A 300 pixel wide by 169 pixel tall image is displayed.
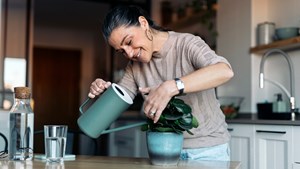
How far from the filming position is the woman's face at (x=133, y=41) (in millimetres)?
1419

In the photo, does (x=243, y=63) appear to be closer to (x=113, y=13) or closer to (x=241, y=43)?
(x=241, y=43)

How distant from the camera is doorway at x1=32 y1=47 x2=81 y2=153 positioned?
688 cm

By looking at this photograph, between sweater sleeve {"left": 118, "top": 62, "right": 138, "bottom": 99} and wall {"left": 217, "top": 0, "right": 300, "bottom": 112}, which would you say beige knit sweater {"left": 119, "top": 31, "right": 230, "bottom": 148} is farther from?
wall {"left": 217, "top": 0, "right": 300, "bottom": 112}

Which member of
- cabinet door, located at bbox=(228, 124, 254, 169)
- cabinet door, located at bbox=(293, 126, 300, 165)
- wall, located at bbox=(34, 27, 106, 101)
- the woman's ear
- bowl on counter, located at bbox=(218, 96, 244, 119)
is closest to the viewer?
the woman's ear

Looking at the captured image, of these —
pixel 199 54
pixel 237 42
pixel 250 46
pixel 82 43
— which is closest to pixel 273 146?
pixel 250 46

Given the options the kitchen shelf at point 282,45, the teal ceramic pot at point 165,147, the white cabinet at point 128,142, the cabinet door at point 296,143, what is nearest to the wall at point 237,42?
the kitchen shelf at point 282,45

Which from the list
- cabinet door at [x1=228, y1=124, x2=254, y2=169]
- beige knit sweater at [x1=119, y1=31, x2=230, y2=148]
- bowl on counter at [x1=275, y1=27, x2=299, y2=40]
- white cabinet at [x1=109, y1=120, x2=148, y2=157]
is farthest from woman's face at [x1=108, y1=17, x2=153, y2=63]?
white cabinet at [x1=109, y1=120, x2=148, y2=157]

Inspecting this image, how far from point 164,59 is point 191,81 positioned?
1.12 feet

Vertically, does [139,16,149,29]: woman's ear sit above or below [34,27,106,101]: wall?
below

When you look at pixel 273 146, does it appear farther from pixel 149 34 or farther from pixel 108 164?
pixel 108 164

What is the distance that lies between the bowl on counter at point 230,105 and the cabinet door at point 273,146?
0.45 meters

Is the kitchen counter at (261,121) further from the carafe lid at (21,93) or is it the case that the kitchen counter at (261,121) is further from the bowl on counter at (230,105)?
the carafe lid at (21,93)

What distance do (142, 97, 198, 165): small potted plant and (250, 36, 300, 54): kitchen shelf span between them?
1.89 metres

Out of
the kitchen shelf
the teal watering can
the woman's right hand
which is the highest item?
the kitchen shelf
